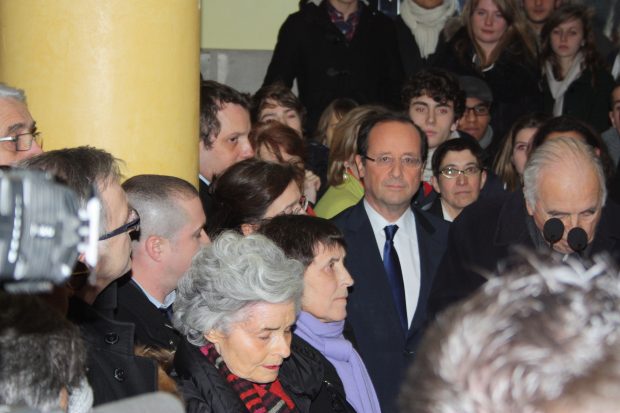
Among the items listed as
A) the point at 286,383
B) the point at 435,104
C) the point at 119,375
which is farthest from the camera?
the point at 435,104

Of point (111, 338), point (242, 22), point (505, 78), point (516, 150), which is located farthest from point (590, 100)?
point (111, 338)

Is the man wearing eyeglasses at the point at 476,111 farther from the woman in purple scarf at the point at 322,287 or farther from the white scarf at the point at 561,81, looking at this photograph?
the woman in purple scarf at the point at 322,287

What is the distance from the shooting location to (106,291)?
3.49 metres

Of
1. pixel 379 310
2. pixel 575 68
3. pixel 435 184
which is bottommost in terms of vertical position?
pixel 379 310

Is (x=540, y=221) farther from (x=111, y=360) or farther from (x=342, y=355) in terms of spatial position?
(x=111, y=360)

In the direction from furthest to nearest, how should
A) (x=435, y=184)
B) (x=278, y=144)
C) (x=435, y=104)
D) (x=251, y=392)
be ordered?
(x=435, y=104) < (x=435, y=184) < (x=278, y=144) < (x=251, y=392)

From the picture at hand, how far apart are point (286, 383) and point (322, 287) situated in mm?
544

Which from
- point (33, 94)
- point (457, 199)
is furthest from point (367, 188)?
point (33, 94)

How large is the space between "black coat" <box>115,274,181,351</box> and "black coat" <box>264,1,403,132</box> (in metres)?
4.32

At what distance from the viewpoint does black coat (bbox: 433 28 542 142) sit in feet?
25.6

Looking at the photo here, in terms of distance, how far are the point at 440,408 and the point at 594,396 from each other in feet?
0.72

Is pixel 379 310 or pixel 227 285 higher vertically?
pixel 227 285

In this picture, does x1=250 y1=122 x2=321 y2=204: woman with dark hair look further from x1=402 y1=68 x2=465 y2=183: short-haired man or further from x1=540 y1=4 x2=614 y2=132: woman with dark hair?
x1=540 y1=4 x2=614 y2=132: woman with dark hair

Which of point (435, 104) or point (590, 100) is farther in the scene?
point (590, 100)
